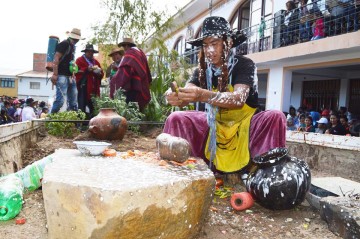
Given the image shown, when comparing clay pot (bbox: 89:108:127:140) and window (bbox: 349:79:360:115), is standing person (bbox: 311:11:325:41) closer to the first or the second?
window (bbox: 349:79:360:115)

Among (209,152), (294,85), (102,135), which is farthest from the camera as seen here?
(294,85)

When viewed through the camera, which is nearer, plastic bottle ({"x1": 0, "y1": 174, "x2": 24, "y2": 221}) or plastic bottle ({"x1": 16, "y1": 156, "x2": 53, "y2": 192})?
plastic bottle ({"x1": 0, "y1": 174, "x2": 24, "y2": 221})

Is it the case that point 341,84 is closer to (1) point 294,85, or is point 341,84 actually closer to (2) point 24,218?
(1) point 294,85

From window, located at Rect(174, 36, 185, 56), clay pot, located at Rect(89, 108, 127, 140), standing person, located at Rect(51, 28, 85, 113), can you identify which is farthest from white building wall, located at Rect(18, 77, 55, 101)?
Result: clay pot, located at Rect(89, 108, 127, 140)

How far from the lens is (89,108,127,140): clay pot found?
4.21 metres

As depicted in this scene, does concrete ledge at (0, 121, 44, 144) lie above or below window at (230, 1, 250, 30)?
below

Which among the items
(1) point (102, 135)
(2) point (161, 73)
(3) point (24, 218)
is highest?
(2) point (161, 73)

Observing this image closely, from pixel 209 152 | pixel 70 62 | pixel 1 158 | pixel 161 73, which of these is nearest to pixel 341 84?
pixel 161 73

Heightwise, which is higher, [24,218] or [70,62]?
[70,62]

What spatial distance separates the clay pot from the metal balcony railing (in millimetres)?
4656

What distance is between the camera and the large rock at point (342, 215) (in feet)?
5.99

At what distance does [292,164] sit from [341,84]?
10057mm

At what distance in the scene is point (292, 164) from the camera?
7.29 feet

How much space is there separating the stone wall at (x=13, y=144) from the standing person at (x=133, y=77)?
5.50ft
